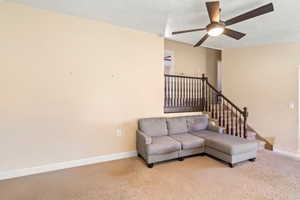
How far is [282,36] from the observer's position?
379cm

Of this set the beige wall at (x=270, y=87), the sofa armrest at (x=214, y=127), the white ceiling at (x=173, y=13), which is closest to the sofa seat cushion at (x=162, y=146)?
the sofa armrest at (x=214, y=127)

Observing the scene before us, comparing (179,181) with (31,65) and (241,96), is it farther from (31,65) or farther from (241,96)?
(241,96)

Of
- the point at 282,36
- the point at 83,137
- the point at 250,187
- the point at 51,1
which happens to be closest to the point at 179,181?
the point at 250,187

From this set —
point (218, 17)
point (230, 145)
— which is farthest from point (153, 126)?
point (218, 17)

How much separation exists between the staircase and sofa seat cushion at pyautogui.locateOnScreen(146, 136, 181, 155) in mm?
1074

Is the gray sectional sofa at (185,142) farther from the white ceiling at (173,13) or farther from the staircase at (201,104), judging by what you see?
the white ceiling at (173,13)

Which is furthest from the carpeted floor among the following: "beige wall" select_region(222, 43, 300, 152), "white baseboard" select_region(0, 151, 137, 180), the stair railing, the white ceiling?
the white ceiling

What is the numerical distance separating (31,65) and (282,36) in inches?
209

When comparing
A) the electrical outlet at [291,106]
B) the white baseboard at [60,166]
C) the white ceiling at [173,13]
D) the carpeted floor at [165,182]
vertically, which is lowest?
the carpeted floor at [165,182]

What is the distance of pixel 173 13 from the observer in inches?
112

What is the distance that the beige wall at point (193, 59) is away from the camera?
5.59 meters

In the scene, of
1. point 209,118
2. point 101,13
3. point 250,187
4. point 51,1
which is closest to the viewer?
point 250,187

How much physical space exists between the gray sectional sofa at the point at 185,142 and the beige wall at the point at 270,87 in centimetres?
156

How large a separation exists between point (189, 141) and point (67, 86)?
8.58 feet
